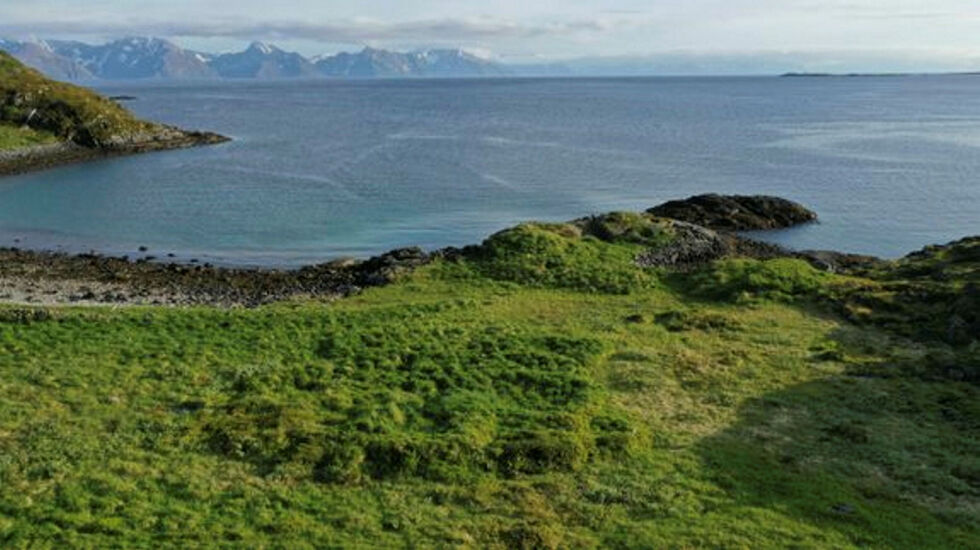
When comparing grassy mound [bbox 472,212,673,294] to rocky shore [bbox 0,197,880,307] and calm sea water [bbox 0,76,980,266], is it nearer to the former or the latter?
rocky shore [bbox 0,197,880,307]

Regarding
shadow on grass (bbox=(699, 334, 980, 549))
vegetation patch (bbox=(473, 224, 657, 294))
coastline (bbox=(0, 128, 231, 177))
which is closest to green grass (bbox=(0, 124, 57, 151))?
coastline (bbox=(0, 128, 231, 177))

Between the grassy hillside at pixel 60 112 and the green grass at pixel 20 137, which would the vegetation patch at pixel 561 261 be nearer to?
the green grass at pixel 20 137

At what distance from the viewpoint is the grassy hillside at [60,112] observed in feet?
456

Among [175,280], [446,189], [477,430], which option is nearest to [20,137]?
[446,189]

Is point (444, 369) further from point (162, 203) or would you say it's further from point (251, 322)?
point (162, 203)

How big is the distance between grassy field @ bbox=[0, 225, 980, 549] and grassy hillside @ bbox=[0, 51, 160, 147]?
111876mm

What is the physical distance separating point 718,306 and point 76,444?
36.1 meters

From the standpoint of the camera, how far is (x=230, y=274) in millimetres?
61031

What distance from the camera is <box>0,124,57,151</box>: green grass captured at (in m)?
128

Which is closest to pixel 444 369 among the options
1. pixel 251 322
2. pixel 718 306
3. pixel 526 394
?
pixel 526 394

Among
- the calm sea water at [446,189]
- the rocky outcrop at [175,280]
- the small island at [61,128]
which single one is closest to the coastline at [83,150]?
the small island at [61,128]

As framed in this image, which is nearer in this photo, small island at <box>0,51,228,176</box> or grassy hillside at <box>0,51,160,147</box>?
small island at <box>0,51,228,176</box>

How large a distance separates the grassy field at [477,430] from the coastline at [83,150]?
91700 mm

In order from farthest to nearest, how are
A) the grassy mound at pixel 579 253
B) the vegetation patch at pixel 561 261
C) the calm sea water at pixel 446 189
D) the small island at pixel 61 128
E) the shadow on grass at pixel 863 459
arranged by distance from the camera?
1. the small island at pixel 61 128
2. the calm sea water at pixel 446 189
3. the grassy mound at pixel 579 253
4. the vegetation patch at pixel 561 261
5. the shadow on grass at pixel 863 459
